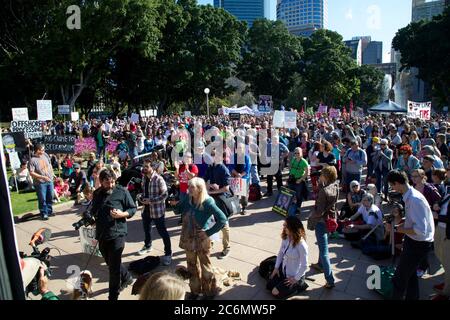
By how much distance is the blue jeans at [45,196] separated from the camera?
349 inches

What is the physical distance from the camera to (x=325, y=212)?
5.07m

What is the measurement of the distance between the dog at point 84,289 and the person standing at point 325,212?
327cm

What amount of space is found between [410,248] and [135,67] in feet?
135

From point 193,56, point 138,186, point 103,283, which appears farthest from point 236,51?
point 103,283

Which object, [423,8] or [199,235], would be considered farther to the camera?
[423,8]

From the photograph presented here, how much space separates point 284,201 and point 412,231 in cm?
422

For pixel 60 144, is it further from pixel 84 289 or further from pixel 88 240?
pixel 84 289

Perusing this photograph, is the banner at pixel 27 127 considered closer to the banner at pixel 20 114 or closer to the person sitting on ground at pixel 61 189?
the banner at pixel 20 114

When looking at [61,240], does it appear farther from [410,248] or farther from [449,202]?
[449,202]

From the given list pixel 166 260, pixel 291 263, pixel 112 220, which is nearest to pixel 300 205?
pixel 166 260

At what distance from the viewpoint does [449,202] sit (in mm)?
4359

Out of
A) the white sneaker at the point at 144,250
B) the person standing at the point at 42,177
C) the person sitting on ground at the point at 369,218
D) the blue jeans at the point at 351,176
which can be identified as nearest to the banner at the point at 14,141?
the person standing at the point at 42,177

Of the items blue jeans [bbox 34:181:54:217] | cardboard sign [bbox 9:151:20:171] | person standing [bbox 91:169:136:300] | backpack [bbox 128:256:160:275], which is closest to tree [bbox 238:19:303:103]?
cardboard sign [bbox 9:151:20:171]

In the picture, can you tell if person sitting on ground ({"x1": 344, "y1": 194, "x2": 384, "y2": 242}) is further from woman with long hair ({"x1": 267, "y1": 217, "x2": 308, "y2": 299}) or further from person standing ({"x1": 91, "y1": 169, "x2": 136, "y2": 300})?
person standing ({"x1": 91, "y1": 169, "x2": 136, "y2": 300})
